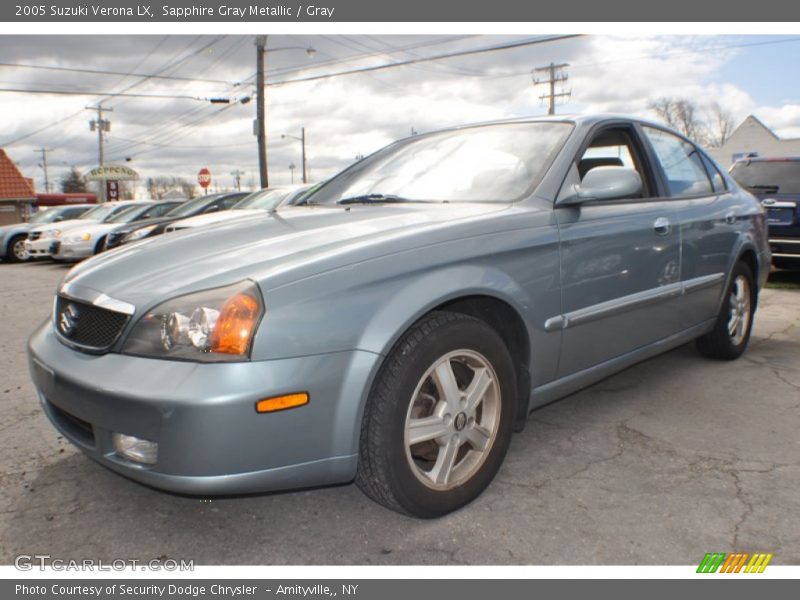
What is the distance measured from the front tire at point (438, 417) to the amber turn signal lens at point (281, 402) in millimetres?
265

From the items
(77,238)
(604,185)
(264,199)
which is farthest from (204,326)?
(77,238)

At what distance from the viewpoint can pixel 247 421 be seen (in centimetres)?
190

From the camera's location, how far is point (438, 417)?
7.67ft

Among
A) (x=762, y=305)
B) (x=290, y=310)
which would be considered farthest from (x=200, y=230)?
(x=762, y=305)

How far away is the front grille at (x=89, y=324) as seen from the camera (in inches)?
85.3

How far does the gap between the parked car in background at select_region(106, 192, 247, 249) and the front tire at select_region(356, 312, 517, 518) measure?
877cm

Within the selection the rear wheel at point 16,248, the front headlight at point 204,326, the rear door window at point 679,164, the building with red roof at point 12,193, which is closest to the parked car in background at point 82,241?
the rear wheel at point 16,248

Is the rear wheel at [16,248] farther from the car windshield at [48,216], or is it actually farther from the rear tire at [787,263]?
the rear tire at [787,263]

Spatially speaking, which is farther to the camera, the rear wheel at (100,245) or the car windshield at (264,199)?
the rear wheel at (100,245)

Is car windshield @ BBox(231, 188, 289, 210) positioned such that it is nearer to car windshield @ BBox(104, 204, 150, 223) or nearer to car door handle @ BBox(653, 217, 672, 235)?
car windshield @ BBox(104, 204, 150, 223)

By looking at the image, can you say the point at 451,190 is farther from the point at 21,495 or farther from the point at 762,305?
the point at 762,305

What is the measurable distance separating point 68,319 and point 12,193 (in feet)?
100

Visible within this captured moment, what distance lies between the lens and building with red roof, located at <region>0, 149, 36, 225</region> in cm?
2817

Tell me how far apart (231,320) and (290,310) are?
178 millimetres
